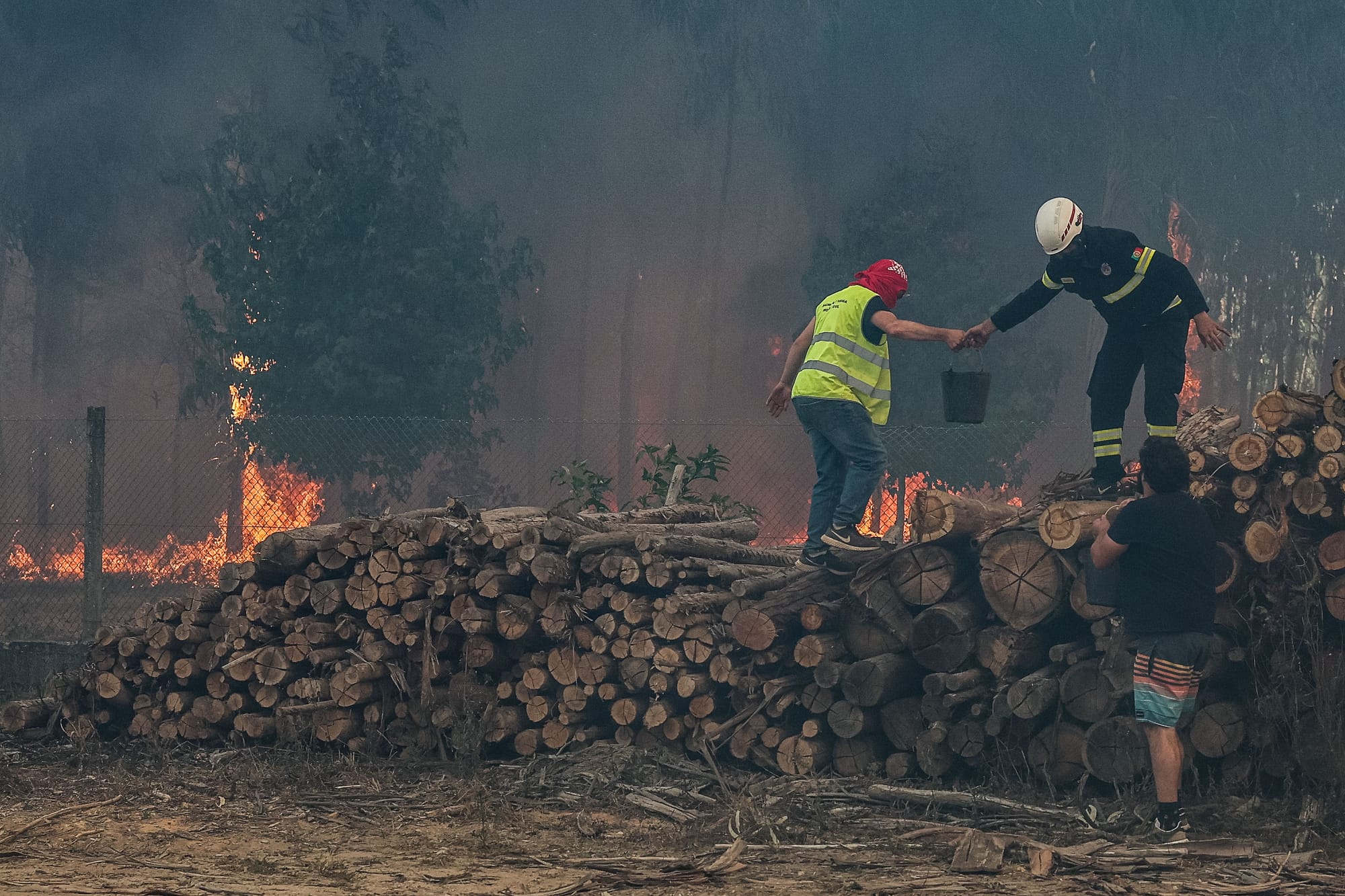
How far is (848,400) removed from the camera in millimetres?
7215

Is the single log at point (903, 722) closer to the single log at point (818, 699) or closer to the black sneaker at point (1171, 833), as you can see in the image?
the single log at point (818, 699)

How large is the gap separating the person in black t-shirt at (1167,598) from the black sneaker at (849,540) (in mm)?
1663

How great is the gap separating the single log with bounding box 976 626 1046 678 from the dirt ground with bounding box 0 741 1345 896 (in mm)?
591

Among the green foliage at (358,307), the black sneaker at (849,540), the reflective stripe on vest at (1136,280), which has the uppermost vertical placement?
the green foliage at (358,307)

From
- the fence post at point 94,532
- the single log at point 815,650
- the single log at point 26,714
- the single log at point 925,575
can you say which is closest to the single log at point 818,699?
the single log at point 815,650

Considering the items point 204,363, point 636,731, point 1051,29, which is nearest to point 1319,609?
point 636,731

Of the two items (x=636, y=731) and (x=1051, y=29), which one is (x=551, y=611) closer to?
(x=636, y=731)

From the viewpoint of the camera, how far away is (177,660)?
7707 mm

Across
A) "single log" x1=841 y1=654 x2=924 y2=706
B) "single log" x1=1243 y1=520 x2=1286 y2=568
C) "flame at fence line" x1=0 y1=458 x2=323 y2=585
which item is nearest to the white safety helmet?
"single log" x1=1243 y1=520 x2=1286 y2=568

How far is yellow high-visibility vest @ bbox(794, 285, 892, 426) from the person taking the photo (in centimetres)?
723

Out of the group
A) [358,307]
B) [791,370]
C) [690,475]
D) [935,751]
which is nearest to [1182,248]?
[358,307]

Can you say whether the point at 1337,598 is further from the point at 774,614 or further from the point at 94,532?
the point at 94,532

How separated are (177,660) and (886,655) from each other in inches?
159

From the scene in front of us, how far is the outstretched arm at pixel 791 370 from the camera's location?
778 centimetres
